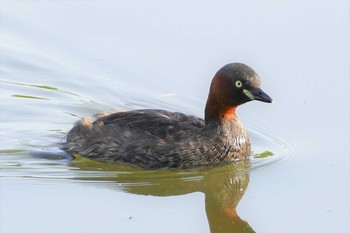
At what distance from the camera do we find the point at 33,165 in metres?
12.8

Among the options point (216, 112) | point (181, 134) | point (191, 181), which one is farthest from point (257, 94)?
point (191, 181)

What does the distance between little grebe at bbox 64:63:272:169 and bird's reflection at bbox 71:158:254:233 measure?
0.13 meters

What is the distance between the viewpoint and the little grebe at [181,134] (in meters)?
12.9

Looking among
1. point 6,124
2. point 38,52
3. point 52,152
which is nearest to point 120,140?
point 52,152

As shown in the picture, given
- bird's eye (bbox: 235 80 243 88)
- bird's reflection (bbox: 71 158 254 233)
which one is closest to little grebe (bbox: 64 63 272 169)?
bird's eye (bbox: 235 80 243 88)

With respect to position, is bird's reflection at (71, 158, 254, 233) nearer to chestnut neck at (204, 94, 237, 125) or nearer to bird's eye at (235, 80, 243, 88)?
chestnut neck at (204, 94, 237, 125)

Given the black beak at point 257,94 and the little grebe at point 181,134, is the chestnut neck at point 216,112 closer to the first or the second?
the little grebe at point 181,134

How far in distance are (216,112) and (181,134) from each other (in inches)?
20.8

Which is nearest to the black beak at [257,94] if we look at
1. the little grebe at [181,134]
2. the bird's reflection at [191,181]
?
the little grebe at [181,134]

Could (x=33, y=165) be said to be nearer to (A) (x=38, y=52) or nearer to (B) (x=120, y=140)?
(B) (x=120, y=140)

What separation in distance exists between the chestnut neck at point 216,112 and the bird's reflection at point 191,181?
1.82 feet

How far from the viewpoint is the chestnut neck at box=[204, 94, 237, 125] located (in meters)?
13.1

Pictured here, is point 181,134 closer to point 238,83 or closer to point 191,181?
point 191,181

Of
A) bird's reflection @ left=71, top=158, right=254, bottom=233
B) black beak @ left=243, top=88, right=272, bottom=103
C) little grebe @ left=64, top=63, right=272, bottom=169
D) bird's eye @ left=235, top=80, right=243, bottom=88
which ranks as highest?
bird's eye @ left=235, top=80, right=243, bottom=88
